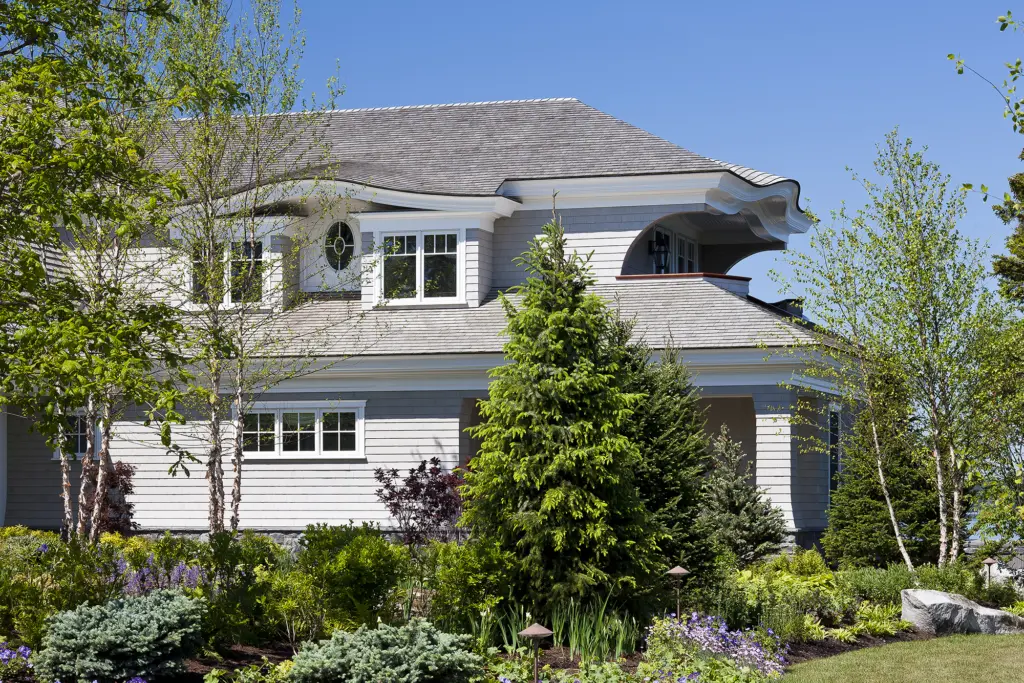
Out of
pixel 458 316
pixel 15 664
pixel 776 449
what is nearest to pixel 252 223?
pixel 458 316

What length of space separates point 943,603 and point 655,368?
182 inches

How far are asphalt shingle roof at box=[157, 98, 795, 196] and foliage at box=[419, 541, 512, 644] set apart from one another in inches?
442

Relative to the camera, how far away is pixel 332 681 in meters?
9.38

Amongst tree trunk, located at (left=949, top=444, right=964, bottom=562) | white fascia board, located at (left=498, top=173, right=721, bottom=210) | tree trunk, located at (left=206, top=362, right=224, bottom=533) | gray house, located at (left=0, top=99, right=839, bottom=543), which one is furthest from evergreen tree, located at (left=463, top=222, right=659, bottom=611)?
white fascia board, located at (left=498, top=173, right=721, bottom=210)

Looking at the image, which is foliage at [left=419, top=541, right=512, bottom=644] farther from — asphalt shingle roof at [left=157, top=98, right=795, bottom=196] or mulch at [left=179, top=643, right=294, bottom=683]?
asphalt shingle roof at [left=157, top=98, right=795, bottom=196]

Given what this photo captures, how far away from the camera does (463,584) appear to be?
1166 cm

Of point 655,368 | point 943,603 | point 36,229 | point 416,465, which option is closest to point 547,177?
point 416,465

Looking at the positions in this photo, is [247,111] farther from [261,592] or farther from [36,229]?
[261,592]

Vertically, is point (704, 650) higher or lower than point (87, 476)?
lower

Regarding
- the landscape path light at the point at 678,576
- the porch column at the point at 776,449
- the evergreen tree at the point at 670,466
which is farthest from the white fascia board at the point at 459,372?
the landscape path light at the point at 678,576

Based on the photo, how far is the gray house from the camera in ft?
70.3

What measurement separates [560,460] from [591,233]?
12221 millimetres

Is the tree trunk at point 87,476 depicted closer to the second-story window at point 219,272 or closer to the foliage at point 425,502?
the second-story window at point 219,272

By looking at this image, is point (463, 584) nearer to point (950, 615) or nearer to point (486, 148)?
point (950, 615)
